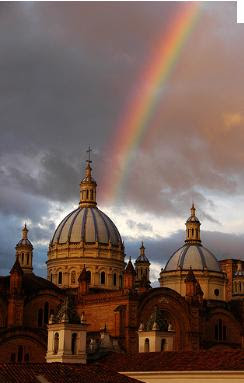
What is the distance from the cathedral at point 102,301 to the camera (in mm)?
68000

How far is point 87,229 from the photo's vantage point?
9825 centimetres

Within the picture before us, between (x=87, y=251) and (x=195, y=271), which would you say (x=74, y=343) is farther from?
(x=195, y=271)

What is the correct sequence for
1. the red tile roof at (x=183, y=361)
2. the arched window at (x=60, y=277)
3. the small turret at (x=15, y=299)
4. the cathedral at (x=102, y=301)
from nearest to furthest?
the red tile roof at (x=183, y=361) → the cathedral at (x=102, y=301) → the small turret at (x=15, y=299) → the arched window at (x=60, y=277)

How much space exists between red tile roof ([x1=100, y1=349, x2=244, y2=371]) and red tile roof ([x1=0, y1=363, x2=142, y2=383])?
8999 mm

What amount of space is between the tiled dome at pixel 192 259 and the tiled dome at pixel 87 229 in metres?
11.5

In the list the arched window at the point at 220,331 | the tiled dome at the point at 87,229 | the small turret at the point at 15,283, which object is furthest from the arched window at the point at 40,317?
the arched window at the point at 220,331

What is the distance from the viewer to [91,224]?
98750 mm

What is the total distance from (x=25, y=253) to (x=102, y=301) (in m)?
23.1

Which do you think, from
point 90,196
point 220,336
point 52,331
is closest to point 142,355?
point 52,331

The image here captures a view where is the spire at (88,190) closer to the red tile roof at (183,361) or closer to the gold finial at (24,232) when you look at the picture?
the gold finial at (24,232)

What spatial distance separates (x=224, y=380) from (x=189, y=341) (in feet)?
115

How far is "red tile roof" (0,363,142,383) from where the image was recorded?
134 ft

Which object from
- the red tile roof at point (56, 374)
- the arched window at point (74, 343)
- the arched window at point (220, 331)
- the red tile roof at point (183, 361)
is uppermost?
the arched window at point (220, 331)

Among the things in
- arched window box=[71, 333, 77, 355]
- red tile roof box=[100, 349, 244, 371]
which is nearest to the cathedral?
arched window box=[71, 333, 77, 355]
